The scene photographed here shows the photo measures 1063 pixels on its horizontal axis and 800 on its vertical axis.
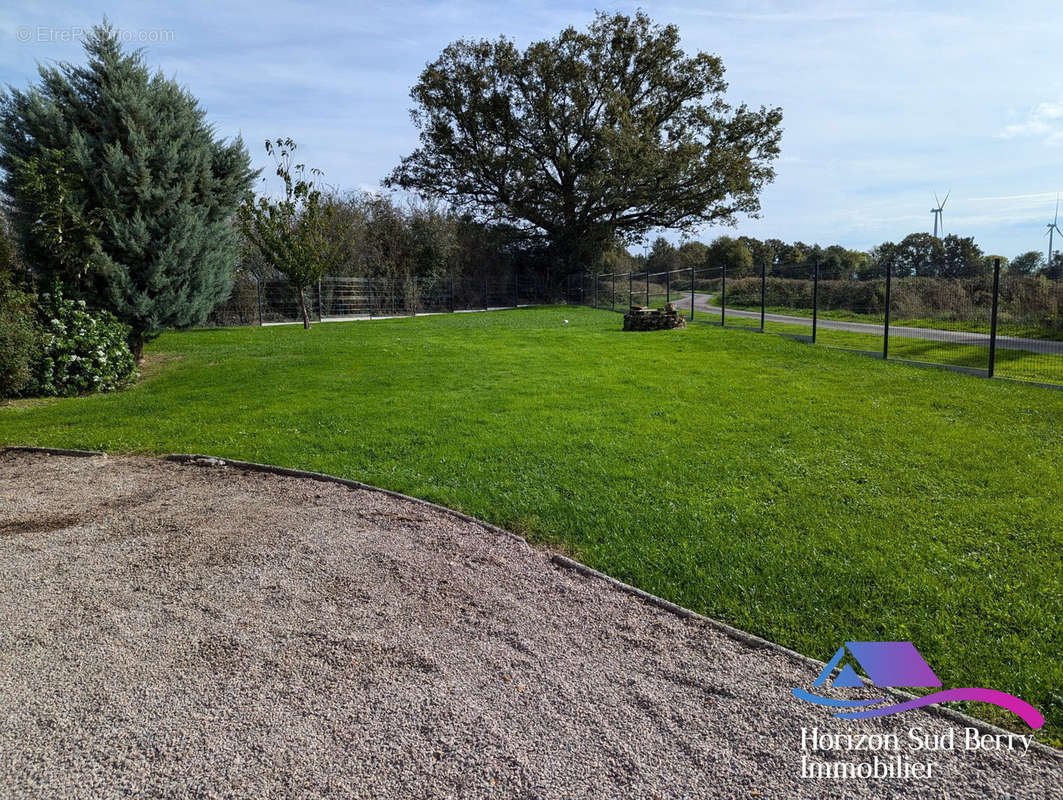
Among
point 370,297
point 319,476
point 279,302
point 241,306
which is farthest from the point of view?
point 370,297

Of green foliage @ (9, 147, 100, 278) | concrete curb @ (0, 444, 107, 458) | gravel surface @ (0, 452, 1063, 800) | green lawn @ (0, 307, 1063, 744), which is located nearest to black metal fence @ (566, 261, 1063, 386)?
green lawn @ (0, 307, 1063, 744)

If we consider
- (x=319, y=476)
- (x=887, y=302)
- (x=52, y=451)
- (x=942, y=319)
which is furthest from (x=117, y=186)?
(x=942, y=319)

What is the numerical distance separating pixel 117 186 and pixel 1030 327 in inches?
613

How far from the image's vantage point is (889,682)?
2.69 m

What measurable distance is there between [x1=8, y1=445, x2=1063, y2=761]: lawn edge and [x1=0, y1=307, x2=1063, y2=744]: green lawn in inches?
3.8

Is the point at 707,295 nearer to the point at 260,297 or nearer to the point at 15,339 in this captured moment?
the point at 260,297

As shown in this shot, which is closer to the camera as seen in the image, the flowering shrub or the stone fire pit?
the flowering shrub

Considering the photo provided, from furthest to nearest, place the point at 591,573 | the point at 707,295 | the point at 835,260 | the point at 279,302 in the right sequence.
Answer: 1. the point at 835,260
2. the point at 707,295
3. the point at 279,302
4. the point at 591,573

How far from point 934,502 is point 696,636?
268 cm

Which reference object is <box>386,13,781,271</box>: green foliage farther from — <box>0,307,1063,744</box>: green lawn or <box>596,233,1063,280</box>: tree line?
<box>0,307,1063,744</box>: green lawn

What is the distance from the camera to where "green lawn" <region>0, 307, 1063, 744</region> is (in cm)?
324

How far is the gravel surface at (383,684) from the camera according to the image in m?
2.17

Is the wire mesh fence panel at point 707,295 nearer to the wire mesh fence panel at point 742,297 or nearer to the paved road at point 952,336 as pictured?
the wire mesh fence panel at point 742,297

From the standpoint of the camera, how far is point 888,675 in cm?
273
